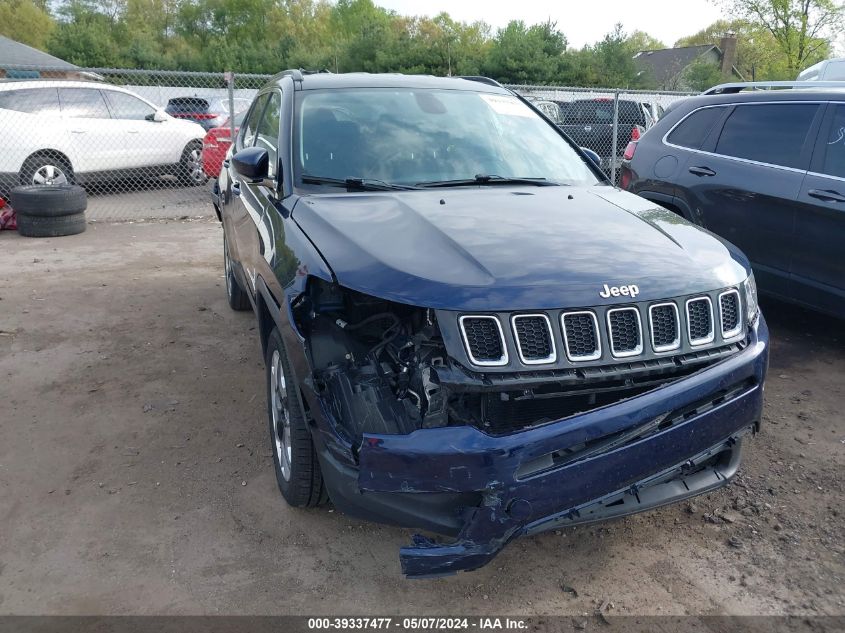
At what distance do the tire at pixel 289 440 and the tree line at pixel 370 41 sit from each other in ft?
96.2

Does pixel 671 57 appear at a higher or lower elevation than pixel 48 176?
higher

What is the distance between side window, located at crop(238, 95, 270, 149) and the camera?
507cm

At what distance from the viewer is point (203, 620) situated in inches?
105

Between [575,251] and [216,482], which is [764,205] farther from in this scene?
[216,482]

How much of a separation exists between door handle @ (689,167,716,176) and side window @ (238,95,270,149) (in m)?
3.54

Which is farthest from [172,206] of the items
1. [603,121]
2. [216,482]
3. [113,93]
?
[216,482]

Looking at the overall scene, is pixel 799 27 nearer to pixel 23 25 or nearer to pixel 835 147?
pixel 835 147

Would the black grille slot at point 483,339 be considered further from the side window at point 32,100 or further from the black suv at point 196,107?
the black suv at point 196,107

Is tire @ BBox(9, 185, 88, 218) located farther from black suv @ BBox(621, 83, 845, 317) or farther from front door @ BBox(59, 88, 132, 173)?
black suv @ BBox(621, 83, 845, 317)

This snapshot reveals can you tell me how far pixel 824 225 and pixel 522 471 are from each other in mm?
3917

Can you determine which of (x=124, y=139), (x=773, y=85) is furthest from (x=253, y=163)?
(x=124, y=139)

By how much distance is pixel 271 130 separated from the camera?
4.34 metres

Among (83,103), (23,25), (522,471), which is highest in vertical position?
(23,25)

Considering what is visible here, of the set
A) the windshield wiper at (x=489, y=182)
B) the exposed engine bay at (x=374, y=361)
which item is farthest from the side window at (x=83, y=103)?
the exposed engine bay at (x=374, y=361)
